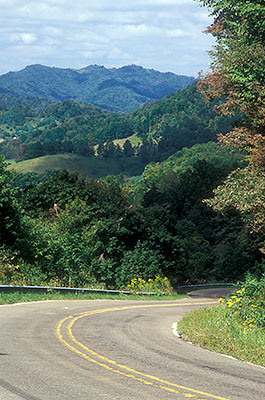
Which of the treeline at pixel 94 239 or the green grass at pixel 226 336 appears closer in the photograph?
the green grass at pixel 226 336

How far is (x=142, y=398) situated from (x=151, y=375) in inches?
57.3

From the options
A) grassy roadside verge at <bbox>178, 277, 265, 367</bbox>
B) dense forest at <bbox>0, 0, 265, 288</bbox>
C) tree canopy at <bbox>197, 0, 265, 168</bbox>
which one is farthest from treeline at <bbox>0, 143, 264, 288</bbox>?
grassy roadside verge at <bbox>178, 277, 265, 367</bbox>

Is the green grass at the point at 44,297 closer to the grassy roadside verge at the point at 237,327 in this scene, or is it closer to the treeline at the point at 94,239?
the treeline at the point at 94,239

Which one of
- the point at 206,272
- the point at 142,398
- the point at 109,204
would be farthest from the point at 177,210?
the point at 142,398

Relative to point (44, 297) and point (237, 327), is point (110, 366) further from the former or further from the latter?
point (44, 297)

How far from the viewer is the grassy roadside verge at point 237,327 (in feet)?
37.3

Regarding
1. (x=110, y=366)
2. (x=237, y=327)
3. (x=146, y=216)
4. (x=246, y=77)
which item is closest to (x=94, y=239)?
(x=146, y=216)

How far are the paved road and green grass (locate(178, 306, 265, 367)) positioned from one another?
0.36 meters

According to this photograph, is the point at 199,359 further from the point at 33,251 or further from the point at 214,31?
the point at 214,31

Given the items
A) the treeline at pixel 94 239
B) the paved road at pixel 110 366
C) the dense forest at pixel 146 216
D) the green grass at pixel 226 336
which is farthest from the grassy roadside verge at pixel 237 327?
the treeline at pixel 94 239

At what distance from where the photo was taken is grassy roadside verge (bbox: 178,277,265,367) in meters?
11.4

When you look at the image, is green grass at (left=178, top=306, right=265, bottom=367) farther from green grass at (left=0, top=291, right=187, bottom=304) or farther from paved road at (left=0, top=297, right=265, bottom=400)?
green grass at (left=0, top=291, right=187, bottom=304)

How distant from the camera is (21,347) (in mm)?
11281

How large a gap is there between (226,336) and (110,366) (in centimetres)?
357
